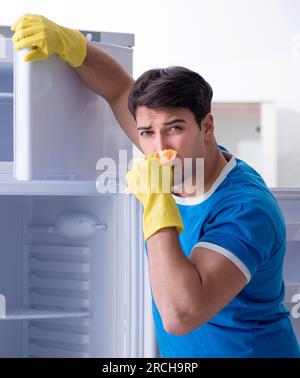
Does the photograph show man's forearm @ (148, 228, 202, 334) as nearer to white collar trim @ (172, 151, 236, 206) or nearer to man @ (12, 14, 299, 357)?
man @ (12, 14, 299, 357)

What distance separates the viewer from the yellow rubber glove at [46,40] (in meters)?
1.38

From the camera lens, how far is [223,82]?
479 centimetres

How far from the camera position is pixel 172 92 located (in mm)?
1339

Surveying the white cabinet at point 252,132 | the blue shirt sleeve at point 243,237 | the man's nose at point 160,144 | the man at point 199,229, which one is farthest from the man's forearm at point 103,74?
the white cabinet at point 252,132

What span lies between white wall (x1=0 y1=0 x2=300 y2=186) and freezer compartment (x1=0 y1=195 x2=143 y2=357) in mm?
2668

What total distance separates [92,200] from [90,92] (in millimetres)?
310

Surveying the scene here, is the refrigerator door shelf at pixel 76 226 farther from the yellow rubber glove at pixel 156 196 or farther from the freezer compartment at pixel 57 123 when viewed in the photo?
the yellow rubber glove at pixel 156 196

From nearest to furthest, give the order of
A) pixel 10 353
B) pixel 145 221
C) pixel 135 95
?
pixel 145 221 < pixel 135 95 < pixel 10 353

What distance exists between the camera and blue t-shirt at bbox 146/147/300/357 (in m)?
1.27

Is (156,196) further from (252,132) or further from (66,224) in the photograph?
(252,132)

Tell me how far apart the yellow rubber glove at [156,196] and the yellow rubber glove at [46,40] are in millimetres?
328

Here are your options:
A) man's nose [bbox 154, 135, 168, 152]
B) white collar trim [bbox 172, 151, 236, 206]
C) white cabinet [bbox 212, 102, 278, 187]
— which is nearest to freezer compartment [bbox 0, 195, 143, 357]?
white collar trim [bbox 172, 151, 236, 206]
